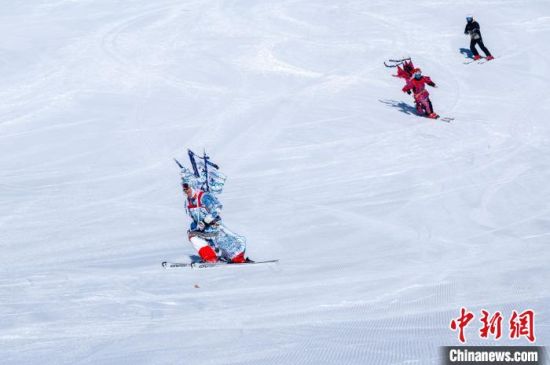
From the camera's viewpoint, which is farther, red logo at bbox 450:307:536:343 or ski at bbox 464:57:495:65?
ski at bbox 464:57:495:65

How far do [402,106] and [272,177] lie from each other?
16.3ft

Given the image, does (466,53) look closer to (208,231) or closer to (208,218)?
(208,231)

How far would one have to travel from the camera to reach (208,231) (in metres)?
11.9

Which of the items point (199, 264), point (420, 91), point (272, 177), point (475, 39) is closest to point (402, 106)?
point (420, 91)

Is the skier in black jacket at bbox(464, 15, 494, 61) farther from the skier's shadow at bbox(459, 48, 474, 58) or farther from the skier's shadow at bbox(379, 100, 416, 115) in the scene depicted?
the skier's shadow at bbox(379, 100, 416, 115)

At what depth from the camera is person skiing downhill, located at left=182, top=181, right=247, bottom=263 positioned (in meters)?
11.6

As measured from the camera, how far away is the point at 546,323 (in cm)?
951

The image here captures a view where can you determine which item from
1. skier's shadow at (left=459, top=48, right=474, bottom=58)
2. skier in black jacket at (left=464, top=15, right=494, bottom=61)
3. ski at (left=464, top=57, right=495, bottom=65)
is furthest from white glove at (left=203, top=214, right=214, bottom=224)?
skier's shadow at (left=459, top=48, right=474, bottom=58)

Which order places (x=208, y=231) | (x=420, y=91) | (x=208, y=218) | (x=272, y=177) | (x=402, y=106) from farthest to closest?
1. (x=402, y=106)
2. (x=420, y=91)
3. (x=272, y=177)
4. (x=208, y=231)
5. (x=208, y=218)

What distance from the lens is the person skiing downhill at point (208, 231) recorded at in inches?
459

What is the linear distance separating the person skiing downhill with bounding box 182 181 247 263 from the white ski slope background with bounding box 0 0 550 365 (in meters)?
0.33

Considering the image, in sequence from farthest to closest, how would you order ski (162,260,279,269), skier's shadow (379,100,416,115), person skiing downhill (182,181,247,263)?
1. skier's shadow (379,100,416,115)
2. ski (162,260,279,269)
3. person skiing downhill (182,181,247,263)

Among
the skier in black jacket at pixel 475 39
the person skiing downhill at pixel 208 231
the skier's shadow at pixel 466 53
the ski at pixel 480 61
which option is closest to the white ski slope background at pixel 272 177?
the skier's shadow at pixel 466 53

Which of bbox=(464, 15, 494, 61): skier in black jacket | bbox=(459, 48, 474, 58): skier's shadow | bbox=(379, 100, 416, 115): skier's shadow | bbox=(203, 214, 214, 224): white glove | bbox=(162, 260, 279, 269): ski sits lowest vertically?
bbox=(162, 260, 279, 269): ski
